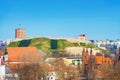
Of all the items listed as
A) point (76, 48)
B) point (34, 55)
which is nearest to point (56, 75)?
point (34, 55)

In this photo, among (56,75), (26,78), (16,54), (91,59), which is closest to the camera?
(26,78)

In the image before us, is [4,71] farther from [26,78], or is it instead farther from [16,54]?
[16,54]

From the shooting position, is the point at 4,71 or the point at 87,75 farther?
the point at 87,75

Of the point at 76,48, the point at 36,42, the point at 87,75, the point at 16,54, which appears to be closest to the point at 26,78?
the point at 87,75

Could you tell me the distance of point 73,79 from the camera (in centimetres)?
6919

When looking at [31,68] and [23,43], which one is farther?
[23,43]

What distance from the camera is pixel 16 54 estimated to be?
346 feet

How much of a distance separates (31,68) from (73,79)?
6.60 meters

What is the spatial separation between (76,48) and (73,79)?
112934 mm

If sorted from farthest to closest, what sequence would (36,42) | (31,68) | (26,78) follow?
(36,42), (31,68), (26,78)

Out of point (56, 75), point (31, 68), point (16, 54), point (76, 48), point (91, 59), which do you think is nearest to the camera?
point (31, 68)

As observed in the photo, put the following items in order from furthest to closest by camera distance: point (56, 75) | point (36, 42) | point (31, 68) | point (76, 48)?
1. point (36, 42)
2. point (76, 48)
3. point (56, 75)
4. point (31, 68)

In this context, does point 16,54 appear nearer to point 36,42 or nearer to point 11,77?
point 11,77

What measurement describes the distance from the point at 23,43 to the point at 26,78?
135m
